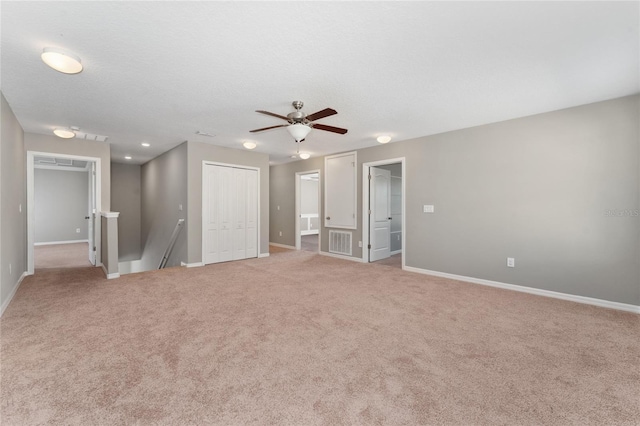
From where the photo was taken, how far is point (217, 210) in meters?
5.80

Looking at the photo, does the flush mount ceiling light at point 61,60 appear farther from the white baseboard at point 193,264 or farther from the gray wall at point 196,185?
the white baseboard at point 193,264

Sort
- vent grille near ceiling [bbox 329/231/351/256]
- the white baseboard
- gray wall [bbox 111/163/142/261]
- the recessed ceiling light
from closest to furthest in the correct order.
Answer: the recessed ceiling light → the white baseboard → vent grille near ceiling [bbox 329/231/351/256] → gray wall [bbox 111/163/142/261]

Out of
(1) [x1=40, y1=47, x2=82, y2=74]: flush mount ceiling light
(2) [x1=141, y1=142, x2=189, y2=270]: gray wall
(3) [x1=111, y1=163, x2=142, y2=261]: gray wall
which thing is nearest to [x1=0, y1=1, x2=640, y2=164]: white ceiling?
(1) [x1=40, y1=47, x2=82, y2=74]: flush mount ceiling light

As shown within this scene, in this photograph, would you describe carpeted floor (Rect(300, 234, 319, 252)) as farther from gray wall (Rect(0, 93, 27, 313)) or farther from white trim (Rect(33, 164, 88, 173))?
white trim (Rect(33, 164, 88, 173))

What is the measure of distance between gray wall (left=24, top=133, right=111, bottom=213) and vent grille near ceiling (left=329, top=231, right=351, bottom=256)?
188 inches

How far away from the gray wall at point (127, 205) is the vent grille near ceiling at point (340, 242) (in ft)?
19.8

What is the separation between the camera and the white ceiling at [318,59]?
1.86m

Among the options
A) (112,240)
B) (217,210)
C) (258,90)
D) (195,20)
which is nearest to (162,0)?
(195,20)

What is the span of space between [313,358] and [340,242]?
432cm

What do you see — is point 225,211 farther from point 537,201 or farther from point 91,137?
point 537,201

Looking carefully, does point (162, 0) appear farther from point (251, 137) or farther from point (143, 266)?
point (143, 266)

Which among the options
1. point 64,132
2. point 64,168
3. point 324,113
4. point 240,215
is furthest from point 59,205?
point 324,113

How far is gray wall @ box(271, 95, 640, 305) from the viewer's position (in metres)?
3.26

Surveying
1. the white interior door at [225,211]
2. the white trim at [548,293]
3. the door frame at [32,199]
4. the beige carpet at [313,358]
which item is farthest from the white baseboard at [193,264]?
the white trim at [548,293]
